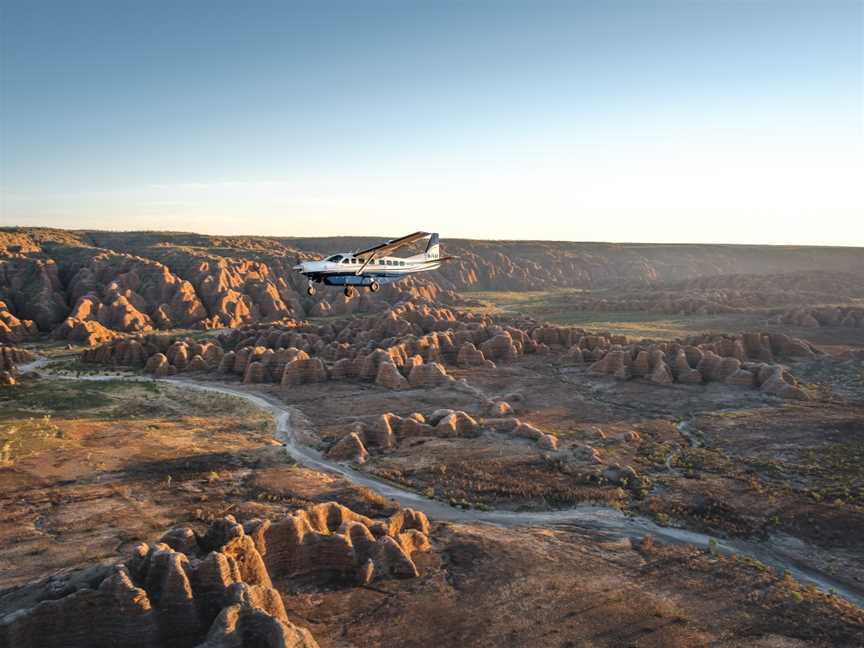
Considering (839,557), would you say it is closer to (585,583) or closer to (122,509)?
(585,583)

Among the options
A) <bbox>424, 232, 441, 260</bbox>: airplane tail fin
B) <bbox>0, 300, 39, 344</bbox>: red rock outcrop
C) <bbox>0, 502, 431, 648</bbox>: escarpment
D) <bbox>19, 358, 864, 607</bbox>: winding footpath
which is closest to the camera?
<bbox>0, 502, 431, 648</bbox>: escarpment

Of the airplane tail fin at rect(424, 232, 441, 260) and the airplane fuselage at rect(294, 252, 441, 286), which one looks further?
the airplane tail fin at rect(424, 232, 441, 260)

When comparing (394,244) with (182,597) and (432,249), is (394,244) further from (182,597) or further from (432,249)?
(182,597)

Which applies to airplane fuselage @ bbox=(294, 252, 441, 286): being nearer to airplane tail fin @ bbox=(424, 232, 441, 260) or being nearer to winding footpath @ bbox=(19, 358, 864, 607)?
airplane tail fin @ bbox=(424, 232, 441, 260)

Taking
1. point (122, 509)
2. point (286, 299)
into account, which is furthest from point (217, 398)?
point (286, 299)

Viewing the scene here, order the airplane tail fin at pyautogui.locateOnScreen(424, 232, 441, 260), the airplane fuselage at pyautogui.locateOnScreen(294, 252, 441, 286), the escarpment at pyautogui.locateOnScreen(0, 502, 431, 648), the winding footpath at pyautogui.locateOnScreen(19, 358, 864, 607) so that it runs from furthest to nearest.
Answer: the airplane tail fin at pyautogui.locateOnScreen(424, 232, 441, 260)
the airplane fuselage at pyautogui.locateOnScreen(294, 252, 441, 286)
the winding footpath at pyautogui.locateOnScreen(19, 358, 864, 607)
the escarpment at pyautogui.locateOnScreen(0, 502, 431, 648)

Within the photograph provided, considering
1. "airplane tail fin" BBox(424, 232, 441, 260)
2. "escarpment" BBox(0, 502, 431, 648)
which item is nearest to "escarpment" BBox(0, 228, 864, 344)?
"airplane tail fin" BBox(424, 232, 441, 260)

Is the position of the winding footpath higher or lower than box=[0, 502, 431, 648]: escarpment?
lower
